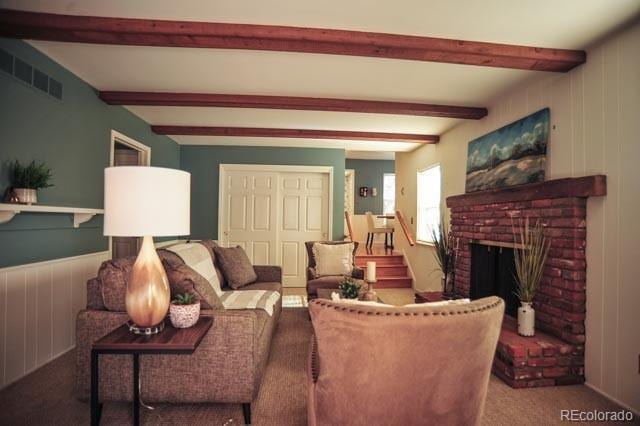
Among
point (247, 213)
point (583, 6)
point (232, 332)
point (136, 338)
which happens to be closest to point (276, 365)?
point (232, 332)

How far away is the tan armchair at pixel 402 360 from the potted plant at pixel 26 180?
2286 millimetres

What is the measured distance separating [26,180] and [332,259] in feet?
9.69

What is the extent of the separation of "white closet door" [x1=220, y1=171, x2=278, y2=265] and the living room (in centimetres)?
181

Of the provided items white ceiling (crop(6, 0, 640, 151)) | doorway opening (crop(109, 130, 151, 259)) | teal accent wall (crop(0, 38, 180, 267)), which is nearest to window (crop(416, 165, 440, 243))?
white ceiling (crop(6, 0, 640, 151))

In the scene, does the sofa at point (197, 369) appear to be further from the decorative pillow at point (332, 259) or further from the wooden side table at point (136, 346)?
→ the decorative pillow at point (332, 259)

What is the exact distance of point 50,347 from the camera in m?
2.67

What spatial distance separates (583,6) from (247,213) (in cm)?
481

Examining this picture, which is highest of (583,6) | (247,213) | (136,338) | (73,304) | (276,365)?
(583,6)

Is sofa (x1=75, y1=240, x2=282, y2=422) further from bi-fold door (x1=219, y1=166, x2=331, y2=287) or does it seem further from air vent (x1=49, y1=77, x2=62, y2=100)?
bi-fold door (x1=219, y1=166, x2=331, y2=287)

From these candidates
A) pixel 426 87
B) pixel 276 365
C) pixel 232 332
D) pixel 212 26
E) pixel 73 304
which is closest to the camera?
pixel 232 332

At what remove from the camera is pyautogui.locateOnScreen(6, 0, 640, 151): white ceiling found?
1970 millimetres

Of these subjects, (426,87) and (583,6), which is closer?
(583,6)

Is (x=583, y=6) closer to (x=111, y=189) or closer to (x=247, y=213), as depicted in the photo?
(x=111, y=189)

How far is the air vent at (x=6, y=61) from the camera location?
223cm
